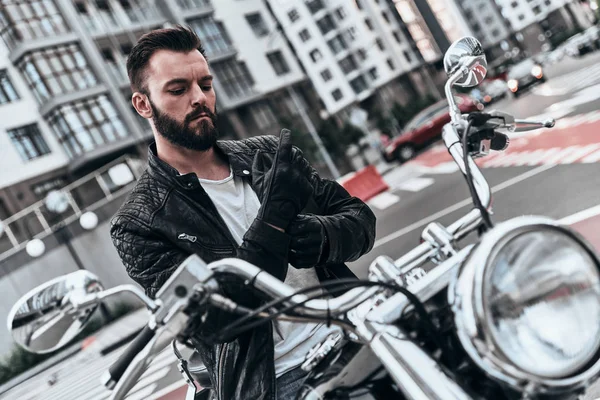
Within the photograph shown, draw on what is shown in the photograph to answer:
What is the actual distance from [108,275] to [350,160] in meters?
19.1

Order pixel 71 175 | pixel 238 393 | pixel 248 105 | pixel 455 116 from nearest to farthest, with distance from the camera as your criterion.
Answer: pixel 238 393, pixel 455 116, pixel 71 175, pixel 248 105

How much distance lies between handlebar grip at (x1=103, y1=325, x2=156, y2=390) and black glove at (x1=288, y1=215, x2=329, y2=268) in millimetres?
518

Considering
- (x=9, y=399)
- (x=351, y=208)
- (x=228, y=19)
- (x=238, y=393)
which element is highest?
(x=228, y=19)

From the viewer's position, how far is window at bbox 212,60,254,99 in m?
32.4

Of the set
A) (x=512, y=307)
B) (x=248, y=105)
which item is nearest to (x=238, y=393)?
(x=512, y=307)

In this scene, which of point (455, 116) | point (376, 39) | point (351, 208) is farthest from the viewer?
point (376, 39)

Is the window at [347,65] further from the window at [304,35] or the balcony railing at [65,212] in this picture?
the balcony railing at [65,212]

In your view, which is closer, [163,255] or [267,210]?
[267,210]

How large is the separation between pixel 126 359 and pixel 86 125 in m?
26.0

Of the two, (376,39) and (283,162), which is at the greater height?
Answer: (376,39)

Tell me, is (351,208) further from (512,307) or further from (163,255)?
(512,307)

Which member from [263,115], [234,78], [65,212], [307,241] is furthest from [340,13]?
[307,241]

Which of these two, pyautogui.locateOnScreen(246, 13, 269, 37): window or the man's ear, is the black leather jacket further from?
pyautogui.locateOnScreen(246, 13, 269, 37): window

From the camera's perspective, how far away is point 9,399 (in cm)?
1297
